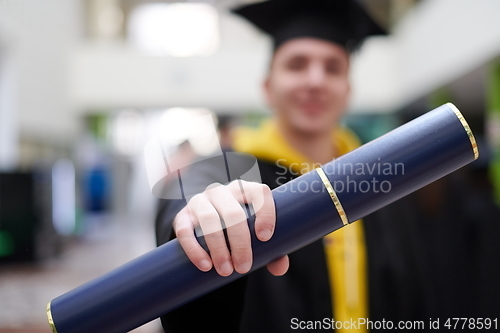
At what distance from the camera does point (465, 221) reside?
0.64 m

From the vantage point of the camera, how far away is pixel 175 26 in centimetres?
50

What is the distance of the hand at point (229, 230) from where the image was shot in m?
0.24

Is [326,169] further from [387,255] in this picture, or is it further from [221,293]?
[387,255]

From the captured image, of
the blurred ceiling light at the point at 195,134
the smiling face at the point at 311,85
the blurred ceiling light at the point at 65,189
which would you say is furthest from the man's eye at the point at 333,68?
the blurred ceiling light at the point at 65,189

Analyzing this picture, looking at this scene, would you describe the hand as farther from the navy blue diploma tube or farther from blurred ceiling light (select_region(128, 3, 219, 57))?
blurred ceiling light (select_region(128, 3, 219, 57))

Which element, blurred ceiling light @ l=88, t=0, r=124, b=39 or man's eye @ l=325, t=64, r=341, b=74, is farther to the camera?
blurred ceiling light @ l=88, t=0, r=124, b=39

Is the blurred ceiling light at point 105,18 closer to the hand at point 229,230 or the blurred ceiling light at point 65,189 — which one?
the hand at point 229,230

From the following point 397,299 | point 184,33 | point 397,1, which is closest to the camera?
point 397,299

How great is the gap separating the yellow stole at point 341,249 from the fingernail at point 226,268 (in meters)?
0.15

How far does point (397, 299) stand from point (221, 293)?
0.24 m

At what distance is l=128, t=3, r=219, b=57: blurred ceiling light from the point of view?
1.57 ft

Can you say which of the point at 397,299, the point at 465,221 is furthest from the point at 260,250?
the point at 465,221

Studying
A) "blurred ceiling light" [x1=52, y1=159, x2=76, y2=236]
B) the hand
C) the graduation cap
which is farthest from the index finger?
"blurred ceiling light" [x1=52, y1=159, x2=76, y2=236]

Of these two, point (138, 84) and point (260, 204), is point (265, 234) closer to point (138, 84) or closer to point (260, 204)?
point (260, 204)
